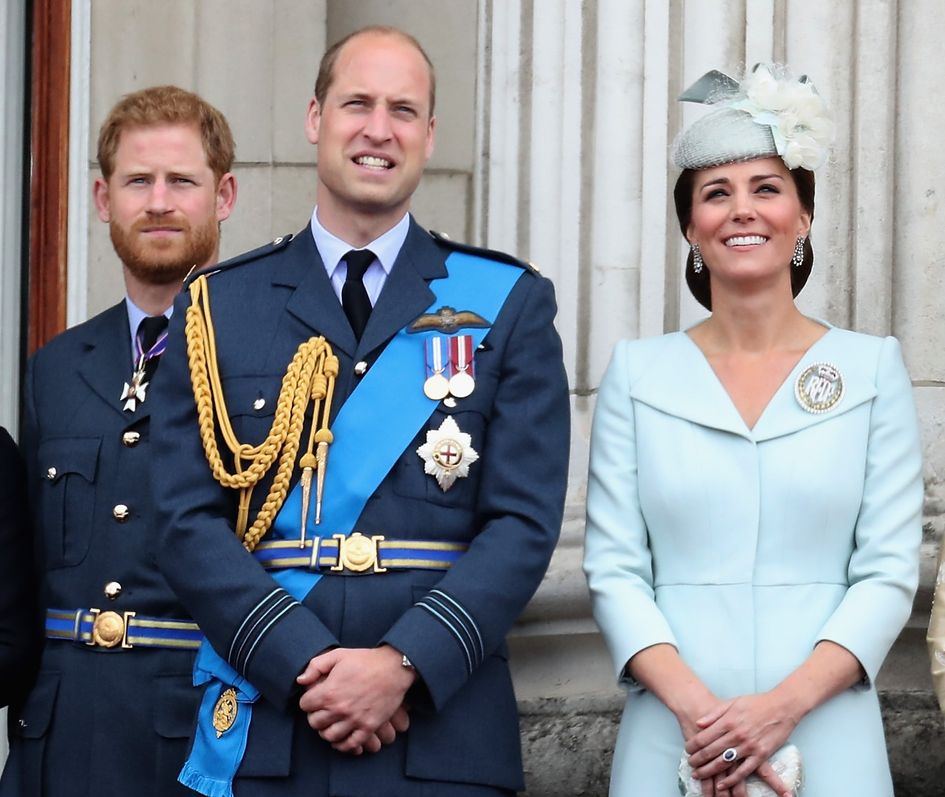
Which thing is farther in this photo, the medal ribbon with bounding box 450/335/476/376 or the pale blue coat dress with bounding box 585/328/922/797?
the medal ribbon with bounding box 450/335/476/376

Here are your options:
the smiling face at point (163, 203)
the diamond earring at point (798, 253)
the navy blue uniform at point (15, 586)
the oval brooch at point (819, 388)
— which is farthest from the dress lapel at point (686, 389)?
the navy blue uniform at point (15, 586)

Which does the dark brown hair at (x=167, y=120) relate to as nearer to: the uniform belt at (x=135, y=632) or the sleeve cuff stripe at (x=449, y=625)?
the uniform belt at (x=135, y=632)

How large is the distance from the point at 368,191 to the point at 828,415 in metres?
0.87

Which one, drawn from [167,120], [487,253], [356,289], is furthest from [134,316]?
[487,253]

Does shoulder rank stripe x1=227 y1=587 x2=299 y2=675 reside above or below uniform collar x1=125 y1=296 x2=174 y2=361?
below

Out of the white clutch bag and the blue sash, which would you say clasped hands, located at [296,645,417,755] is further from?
the white clutch bag

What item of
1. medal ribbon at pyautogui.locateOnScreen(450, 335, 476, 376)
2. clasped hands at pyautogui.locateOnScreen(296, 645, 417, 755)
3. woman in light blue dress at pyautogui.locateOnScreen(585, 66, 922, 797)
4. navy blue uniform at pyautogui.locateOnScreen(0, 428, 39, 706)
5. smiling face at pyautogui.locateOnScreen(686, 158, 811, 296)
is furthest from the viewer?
navy blue uniform at pyautogui.locateOnScreen(0, 428, 39, 706)

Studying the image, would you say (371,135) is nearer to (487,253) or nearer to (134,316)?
(487,253)

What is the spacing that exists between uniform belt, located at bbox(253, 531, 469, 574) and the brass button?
0.48m

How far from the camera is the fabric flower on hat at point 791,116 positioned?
3705mm

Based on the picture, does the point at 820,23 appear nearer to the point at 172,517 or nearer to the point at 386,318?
the point at 386,318

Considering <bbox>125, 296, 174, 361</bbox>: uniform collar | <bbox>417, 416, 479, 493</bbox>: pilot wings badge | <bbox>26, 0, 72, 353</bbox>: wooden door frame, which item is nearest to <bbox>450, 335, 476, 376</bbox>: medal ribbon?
<bbox>417, 416, 479, 493</bbox>: pilot wings badge

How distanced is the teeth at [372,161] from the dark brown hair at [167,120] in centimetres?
71

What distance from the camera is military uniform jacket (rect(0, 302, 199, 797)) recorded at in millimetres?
3863
